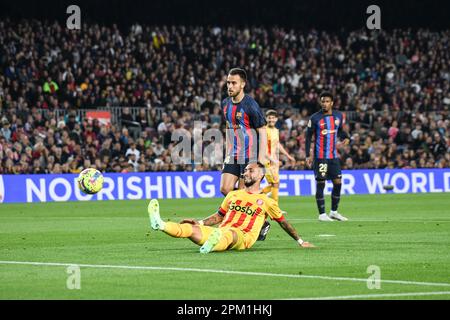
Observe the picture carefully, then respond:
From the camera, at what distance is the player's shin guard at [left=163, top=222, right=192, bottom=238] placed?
11839 millimetres

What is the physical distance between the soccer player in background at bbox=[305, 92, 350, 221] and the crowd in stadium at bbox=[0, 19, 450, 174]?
11795 mm

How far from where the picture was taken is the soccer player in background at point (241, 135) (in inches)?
577

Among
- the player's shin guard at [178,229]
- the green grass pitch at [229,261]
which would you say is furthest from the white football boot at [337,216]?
the player's shin guard at [178,229]

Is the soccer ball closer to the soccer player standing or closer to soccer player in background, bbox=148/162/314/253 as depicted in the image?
the soccer player standing

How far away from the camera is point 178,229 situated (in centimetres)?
1191

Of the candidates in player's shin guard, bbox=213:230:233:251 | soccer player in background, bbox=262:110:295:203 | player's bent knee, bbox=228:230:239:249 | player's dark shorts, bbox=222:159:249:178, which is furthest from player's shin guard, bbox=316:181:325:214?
player's shin guard, bbox=213:230:233:251

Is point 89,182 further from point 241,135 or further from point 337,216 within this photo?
point 337,216

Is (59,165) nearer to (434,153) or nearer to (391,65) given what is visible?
(434,153)

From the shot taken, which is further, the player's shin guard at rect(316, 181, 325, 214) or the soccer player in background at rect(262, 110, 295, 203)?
the soccer player in background at rect(262, 110, 295, 203)

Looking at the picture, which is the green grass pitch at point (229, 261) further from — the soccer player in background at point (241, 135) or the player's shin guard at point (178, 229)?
the soccer player in background at point (241, 135)

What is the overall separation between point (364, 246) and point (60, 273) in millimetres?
4944

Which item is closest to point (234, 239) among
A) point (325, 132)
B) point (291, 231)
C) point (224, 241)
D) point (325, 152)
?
point (224, 241)

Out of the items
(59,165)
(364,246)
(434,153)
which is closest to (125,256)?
(364,246)

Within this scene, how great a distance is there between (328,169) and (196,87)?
1872cm
